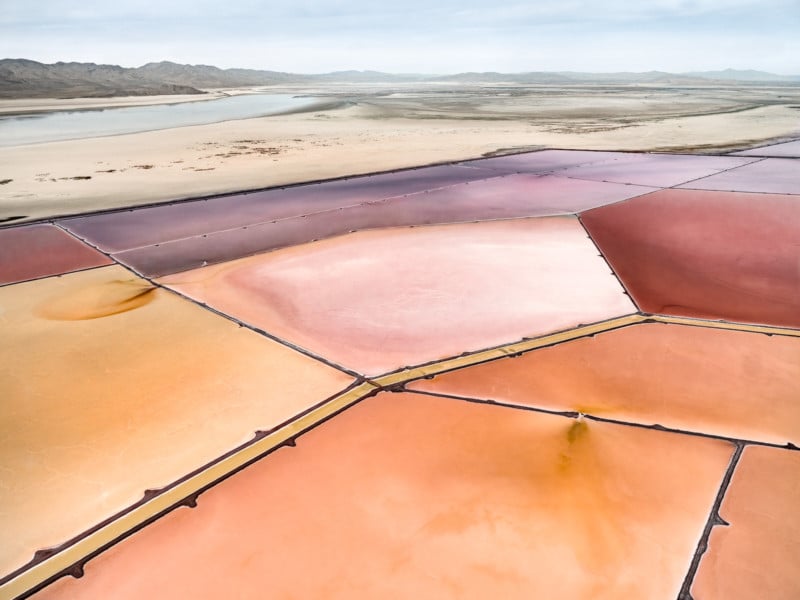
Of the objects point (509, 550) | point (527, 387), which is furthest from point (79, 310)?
point (509, 550)

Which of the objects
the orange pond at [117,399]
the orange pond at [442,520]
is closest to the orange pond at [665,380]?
the orange pond at [442,520]

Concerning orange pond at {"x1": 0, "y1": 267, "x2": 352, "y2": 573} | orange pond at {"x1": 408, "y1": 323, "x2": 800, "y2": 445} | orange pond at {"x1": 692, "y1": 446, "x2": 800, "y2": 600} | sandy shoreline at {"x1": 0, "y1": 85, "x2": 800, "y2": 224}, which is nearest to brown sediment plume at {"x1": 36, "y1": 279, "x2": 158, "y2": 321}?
orange pond at {"x1": 0, "y1": 267, "x2": 352, "y2": 573}

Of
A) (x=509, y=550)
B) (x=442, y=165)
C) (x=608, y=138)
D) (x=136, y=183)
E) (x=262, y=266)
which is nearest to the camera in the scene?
(x=509, y=550)

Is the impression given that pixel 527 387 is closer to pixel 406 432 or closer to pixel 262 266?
pixel 406 432

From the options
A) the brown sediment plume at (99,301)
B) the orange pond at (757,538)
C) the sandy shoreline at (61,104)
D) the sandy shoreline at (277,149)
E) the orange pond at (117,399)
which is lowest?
the orange pond at (757,538)

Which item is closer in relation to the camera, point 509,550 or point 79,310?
point 509,550

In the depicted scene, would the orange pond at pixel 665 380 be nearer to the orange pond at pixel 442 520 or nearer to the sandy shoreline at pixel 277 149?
the orange pond at pixel 442 520

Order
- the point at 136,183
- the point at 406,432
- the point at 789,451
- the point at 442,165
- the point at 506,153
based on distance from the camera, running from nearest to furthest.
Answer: the point at 789,451, the point at 406,432, the point at 136,183, the point at 442,165, the point at 506,153

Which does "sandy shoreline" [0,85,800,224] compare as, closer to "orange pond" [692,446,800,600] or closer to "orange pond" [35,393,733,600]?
"orange pond" [35,393,733,600]
